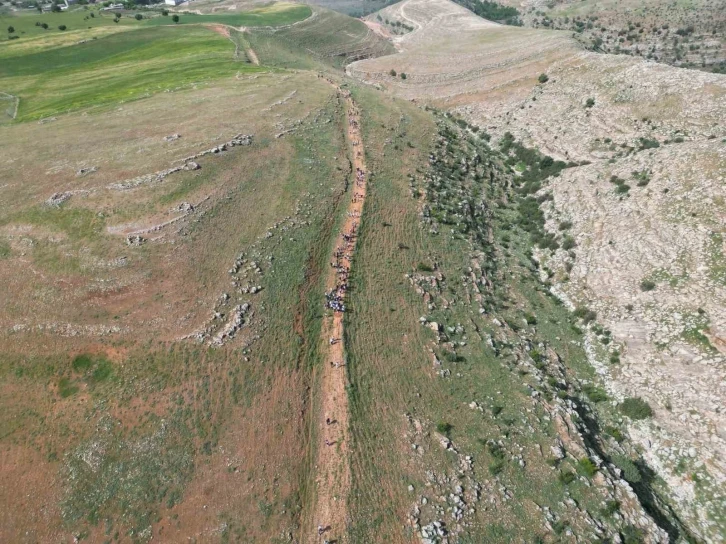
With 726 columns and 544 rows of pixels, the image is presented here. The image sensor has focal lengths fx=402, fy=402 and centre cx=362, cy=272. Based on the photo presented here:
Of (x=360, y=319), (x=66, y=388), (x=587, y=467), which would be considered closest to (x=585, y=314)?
(x=587, y=467)

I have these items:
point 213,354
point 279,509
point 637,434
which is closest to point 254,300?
point 213,354

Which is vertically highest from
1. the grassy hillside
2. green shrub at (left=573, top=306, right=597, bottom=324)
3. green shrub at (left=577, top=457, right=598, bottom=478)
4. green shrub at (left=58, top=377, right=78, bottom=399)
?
the grassy hillside

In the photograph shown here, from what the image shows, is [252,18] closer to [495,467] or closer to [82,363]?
[82,363]

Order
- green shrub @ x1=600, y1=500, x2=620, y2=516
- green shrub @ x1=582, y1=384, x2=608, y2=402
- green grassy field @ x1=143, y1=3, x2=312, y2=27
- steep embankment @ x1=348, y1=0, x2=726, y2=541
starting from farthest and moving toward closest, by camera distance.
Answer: green grassy field @ x1=143, y1=3, x2=312, y2=27 < green shrub @ x1=582, y1=384, x2=608, y2=402 < steep embankment @ x1=348, y1=0, x2=726, y2=541 < green shrub @ x1=600, y1=500, x2=620, y2=516

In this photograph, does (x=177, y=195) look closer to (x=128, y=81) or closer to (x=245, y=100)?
(x=245, y=100)

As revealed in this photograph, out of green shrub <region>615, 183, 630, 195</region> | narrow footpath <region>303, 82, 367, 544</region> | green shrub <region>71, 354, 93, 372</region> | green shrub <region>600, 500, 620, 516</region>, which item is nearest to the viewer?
narrow footpath <region>303, 82, 367, 544</region>

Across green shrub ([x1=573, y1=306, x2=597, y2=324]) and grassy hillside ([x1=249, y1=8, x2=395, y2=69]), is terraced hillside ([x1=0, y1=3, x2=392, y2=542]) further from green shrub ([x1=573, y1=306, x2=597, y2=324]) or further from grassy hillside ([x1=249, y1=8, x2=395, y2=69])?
grassy hillside ([x1=249, y1=8, x2=395, y2=69])

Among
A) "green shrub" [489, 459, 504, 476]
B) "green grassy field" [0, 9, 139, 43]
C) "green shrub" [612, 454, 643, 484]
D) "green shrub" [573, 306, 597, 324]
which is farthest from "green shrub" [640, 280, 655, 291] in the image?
"green grassy field" [0, 9, 139, 43]
